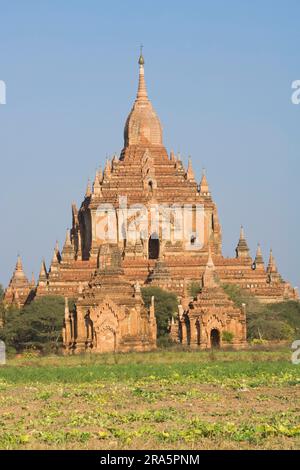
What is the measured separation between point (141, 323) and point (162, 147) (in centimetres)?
2892

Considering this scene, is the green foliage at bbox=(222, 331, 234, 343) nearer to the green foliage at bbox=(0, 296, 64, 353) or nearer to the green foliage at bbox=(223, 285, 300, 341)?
the green foliage at bbox=(223, 285, 300, 341)

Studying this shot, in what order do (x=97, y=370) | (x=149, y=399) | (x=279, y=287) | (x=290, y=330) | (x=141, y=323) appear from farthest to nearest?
(x=279, y=287), (x=290, y=330), (x=141, y=323), (x=97, y=370), (x=149, y=399)

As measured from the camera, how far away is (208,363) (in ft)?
146

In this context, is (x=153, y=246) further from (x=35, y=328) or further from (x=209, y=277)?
(x=209, y=277)

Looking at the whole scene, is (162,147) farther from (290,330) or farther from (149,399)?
(149,399)

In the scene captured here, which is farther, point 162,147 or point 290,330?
point 162,147

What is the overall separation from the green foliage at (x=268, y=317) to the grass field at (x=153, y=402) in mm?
16429

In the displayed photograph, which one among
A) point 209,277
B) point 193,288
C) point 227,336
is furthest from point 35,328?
point 193,288

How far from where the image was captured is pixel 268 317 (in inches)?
2702

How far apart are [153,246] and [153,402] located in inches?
2042

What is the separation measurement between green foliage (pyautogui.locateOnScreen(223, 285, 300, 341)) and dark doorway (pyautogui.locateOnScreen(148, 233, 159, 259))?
29.6 ft

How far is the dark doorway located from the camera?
82.5 m
